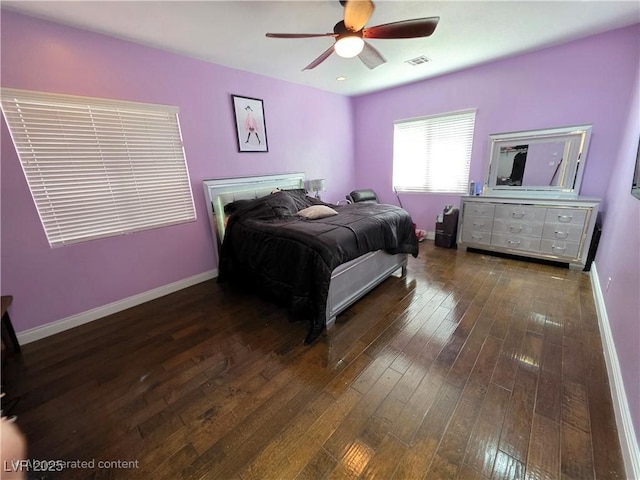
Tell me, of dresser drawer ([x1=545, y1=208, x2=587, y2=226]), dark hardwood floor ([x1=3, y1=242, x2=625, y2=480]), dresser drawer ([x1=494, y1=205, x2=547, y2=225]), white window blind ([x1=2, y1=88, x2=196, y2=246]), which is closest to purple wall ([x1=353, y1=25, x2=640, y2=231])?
dresser drawer ([x1=545, y1=208, x2=587, y2=226])

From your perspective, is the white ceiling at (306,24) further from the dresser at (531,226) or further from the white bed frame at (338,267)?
the dresser at (531,226)

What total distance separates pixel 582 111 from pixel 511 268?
2.03m

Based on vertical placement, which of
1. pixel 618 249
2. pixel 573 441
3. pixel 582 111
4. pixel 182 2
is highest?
pixel 182 2

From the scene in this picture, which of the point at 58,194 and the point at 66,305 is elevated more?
the point at 58,194

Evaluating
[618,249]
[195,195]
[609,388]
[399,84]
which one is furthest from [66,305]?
[399,84]

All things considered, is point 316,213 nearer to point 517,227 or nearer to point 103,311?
point 103,311

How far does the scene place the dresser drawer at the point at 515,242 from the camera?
3248 millimetres

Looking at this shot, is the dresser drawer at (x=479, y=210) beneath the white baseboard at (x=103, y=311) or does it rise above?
above

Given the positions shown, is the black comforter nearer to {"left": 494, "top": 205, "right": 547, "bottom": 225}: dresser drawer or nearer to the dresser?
the dresser

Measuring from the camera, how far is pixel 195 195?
303 cm

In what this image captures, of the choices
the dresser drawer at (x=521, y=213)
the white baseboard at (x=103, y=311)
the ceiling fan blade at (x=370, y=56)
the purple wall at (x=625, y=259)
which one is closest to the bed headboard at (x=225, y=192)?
the white baseboard at (x=103, y=311)

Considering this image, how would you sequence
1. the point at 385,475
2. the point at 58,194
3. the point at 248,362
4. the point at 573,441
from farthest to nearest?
the point at 58,194
the point at 248,362
the point at 573,441
the point at 385,475

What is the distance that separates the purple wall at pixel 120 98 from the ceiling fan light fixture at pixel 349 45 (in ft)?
5.74

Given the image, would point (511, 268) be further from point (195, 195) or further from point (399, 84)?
point (195, 195)
